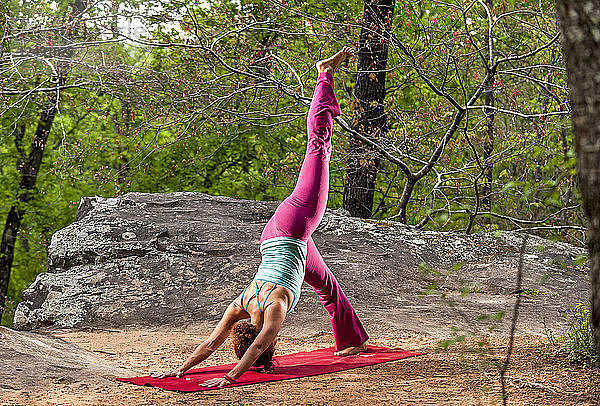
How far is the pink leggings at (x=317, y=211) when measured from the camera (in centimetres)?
495

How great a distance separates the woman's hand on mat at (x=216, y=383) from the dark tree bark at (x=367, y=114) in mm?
5832

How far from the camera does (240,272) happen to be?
26.3 ft

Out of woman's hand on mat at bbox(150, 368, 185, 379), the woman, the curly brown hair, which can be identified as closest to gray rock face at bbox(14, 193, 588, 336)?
the woman

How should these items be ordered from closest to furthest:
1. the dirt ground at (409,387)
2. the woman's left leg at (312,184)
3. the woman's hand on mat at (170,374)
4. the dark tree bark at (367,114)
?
the dirt ground at (409,387), the woman's hand on mat at (170,374), the woman's left leg at (312,184), the dark tree bark at (367,114)

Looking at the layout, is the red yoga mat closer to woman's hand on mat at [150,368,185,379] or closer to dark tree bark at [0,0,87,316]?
woman's hand on mat at [150,368,185,379]

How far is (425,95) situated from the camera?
13086 millimetres

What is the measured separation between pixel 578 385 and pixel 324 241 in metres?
5.58

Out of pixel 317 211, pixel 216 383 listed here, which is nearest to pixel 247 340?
pixel 216 383

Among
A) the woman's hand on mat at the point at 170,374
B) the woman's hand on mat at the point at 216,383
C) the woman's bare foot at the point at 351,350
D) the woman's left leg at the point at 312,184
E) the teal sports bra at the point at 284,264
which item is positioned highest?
the woman's left leg at the point at 312,184

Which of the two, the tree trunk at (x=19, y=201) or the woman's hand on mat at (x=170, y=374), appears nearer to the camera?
the woman's hand on mat at (x=170, y=374)

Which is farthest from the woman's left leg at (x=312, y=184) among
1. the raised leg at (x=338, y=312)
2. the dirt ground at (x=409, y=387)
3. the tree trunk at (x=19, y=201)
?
the tree trunk at (x=19, y=201)

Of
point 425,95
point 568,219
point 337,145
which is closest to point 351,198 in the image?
point 337,145

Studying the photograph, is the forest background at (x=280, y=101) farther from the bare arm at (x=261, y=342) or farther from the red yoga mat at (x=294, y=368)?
the bare arm at (x=261, y=342)

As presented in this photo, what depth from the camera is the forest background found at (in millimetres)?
8961
